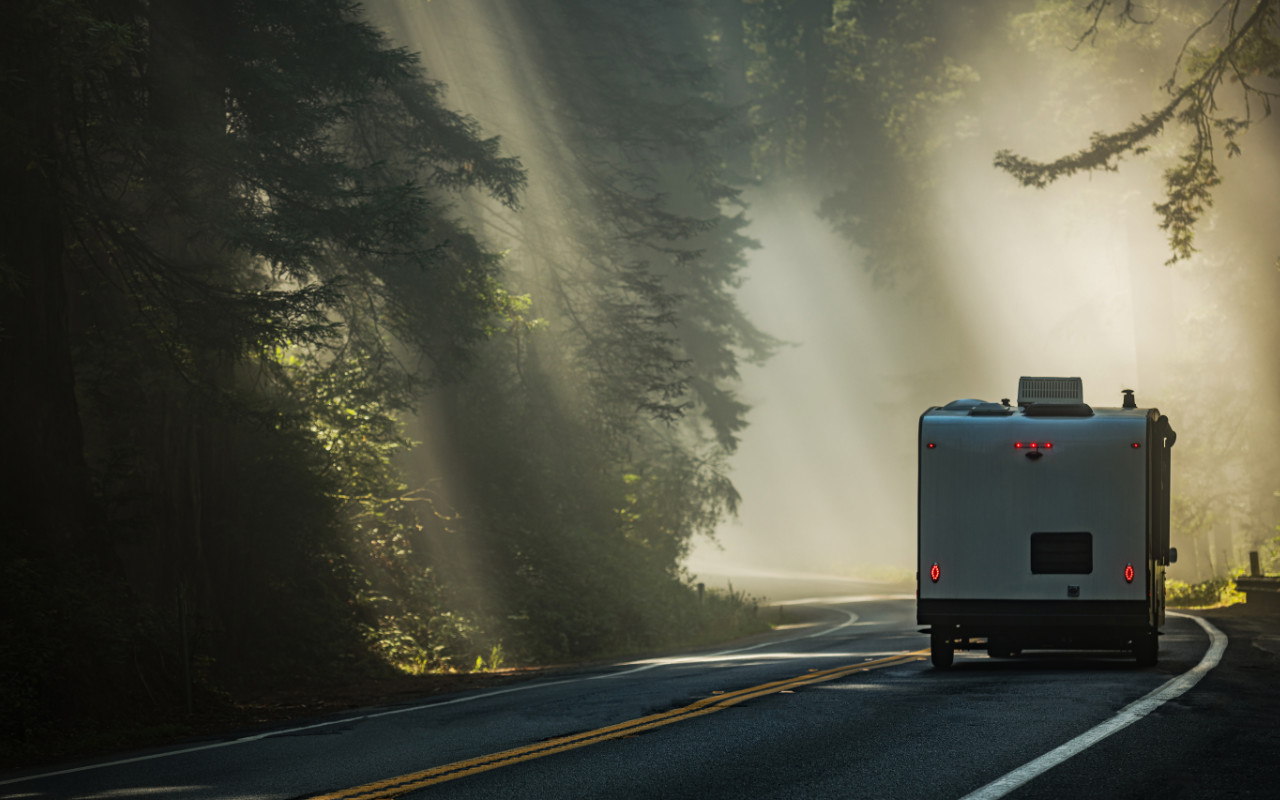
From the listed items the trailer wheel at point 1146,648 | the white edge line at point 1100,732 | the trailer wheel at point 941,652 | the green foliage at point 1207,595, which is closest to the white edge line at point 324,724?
the trailer wheel at point 941,652

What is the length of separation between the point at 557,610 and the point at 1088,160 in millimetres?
15089

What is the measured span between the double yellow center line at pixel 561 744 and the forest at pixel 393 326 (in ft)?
16.1

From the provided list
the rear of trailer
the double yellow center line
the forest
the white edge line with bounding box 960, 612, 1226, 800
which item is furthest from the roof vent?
the forest

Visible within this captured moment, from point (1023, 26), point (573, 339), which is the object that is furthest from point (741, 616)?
point (1023, 26)

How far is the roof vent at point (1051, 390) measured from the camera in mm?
12633

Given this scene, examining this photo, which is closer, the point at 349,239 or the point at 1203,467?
the point at 349,239

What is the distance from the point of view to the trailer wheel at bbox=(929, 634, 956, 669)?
13330 millimetres

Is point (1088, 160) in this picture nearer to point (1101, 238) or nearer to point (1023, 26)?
point (1023, 26)

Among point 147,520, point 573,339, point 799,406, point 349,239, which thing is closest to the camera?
point 147,520

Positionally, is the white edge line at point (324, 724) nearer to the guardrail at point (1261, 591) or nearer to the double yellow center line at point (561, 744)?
the double yellow center line at point (561, 744)

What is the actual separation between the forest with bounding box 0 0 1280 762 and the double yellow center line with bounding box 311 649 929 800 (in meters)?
4.89

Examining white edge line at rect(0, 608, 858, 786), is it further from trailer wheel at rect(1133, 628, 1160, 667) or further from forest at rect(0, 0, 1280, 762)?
trailer wheel at rect(1133, 628, 1160, 667)

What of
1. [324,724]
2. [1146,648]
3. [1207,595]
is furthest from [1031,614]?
[1207,595]

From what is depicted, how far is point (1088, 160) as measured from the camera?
2638 centimetres
